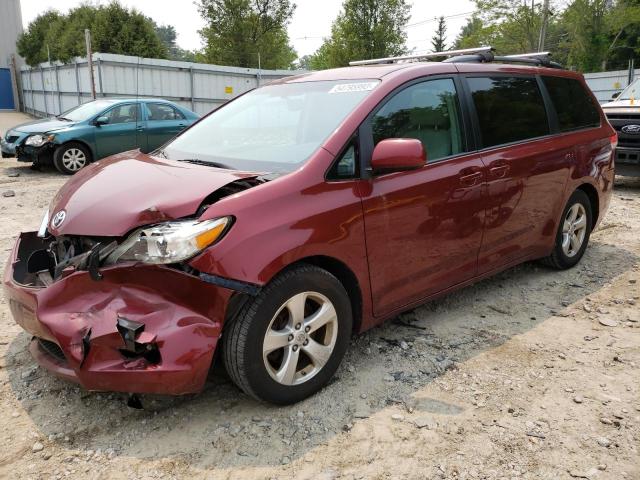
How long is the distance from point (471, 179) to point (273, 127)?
135 centimetres

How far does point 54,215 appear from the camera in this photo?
2951 mm

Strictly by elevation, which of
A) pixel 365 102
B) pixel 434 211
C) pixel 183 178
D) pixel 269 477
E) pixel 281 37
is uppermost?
pixel 281 37

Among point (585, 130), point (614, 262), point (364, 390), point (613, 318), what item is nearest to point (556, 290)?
point (613, 318)

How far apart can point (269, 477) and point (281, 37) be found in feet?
119

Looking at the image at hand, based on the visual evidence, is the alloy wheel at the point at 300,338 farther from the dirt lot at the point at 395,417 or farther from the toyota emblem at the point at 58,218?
the toyota emblem at the point at 58,218

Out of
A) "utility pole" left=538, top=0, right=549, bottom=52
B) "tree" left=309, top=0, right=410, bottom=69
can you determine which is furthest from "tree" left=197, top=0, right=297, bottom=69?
"utility pole" left=538, top=0, right=549, bottom=52

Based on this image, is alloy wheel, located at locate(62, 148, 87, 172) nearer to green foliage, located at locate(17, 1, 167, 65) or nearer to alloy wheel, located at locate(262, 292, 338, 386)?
alloy wheel, located at locate(262, 292, 338, 386)

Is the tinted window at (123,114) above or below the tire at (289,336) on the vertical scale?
above

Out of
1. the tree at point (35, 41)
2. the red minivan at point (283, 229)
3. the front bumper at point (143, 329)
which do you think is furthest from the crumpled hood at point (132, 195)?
the tree at point (35, 41)

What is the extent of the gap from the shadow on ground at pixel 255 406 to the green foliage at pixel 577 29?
34329 millimetres

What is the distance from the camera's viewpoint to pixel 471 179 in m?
3.66

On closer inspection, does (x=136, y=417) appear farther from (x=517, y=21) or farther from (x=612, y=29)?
(x=612, y=29)

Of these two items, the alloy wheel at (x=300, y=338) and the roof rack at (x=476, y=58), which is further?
the roof rack at (x=476, y=58)

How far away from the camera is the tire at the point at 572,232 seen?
4875mm
